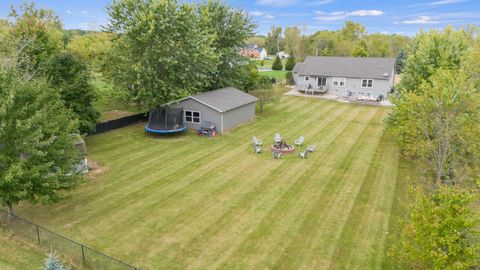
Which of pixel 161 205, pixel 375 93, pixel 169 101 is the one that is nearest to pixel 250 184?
pixel 161 205

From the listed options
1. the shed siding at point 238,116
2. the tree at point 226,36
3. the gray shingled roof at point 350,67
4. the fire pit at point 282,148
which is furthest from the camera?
the gray shingled roof at point 350,67

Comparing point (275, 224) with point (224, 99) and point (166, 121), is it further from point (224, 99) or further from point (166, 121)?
point (224, 99)

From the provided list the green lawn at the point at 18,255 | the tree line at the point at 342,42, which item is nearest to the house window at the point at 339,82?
the tree line at the point at 342,42

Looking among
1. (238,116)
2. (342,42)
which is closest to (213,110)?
(238,116)

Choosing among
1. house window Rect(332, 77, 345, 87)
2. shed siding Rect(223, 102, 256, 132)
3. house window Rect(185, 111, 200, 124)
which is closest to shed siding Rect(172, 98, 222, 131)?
house window Rect(185, 111, 200, 124)

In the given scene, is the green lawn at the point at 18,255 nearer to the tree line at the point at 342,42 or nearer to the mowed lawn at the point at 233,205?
the mowed lawn at the point at 233,205

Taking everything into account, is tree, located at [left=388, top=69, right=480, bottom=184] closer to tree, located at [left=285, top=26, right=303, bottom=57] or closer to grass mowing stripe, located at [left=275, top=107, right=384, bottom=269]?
grass mowing stripe, located at [left=275, top=107, right=384, bottom=269]
